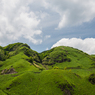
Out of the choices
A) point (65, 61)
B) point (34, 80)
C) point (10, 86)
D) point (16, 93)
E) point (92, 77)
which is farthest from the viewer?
point (65, 61)

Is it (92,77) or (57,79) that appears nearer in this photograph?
(57,79)

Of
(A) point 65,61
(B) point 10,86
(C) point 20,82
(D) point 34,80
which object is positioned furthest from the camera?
(A) point 65,61

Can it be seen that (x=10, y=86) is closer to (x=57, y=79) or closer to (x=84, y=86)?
(x=57, y=79)

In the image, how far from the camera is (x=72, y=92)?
4991 centimetres

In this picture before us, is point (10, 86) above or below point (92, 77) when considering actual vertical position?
below

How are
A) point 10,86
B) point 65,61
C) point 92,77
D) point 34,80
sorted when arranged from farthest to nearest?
point 65,61 < point 92,77 < point 34,80 < point 10,86

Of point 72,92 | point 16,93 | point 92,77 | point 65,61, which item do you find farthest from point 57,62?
point 16,93

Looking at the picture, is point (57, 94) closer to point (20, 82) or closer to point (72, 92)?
point (72, 92)

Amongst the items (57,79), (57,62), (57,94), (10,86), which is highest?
(57,62)

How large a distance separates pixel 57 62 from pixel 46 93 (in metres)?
157

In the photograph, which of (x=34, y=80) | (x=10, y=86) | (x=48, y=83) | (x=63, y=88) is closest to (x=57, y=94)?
(x=63, y=88)

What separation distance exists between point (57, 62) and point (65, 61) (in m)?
22.2

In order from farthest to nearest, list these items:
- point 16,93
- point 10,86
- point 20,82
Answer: point 20,82
point 10,86
point 16,93

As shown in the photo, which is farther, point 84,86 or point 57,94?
point 84,86
